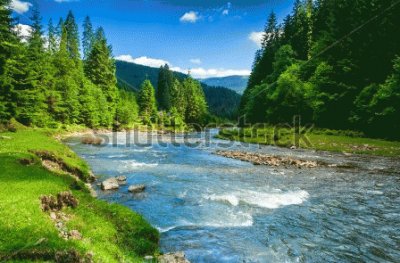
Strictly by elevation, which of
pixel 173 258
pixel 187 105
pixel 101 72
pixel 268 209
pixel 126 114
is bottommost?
pixel 268 209

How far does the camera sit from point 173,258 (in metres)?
11.1

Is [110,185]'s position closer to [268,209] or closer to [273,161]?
[268,209]

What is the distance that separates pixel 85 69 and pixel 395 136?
79.1 metres

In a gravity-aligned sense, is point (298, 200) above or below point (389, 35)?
below

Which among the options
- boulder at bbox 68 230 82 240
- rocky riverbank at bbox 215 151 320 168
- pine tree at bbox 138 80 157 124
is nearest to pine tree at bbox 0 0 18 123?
rocky riverbank at bbox 215 151 320 168

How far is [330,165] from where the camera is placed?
31.7 meters

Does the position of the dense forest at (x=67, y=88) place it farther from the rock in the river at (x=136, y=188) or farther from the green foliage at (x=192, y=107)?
the rock in the river at (x=136, y=188)

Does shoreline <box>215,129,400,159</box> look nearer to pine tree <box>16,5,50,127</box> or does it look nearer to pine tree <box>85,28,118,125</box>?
pine tree <box>16,5,50,127</box>

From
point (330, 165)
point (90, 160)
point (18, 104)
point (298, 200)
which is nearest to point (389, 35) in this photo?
point (330, 165)

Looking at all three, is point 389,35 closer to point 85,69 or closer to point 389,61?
point 389,61

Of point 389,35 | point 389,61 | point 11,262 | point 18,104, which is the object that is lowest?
point 11,262

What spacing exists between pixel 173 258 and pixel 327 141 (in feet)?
133

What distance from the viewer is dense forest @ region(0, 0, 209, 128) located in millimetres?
40969

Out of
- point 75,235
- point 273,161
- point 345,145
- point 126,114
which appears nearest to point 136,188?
point 75,235
